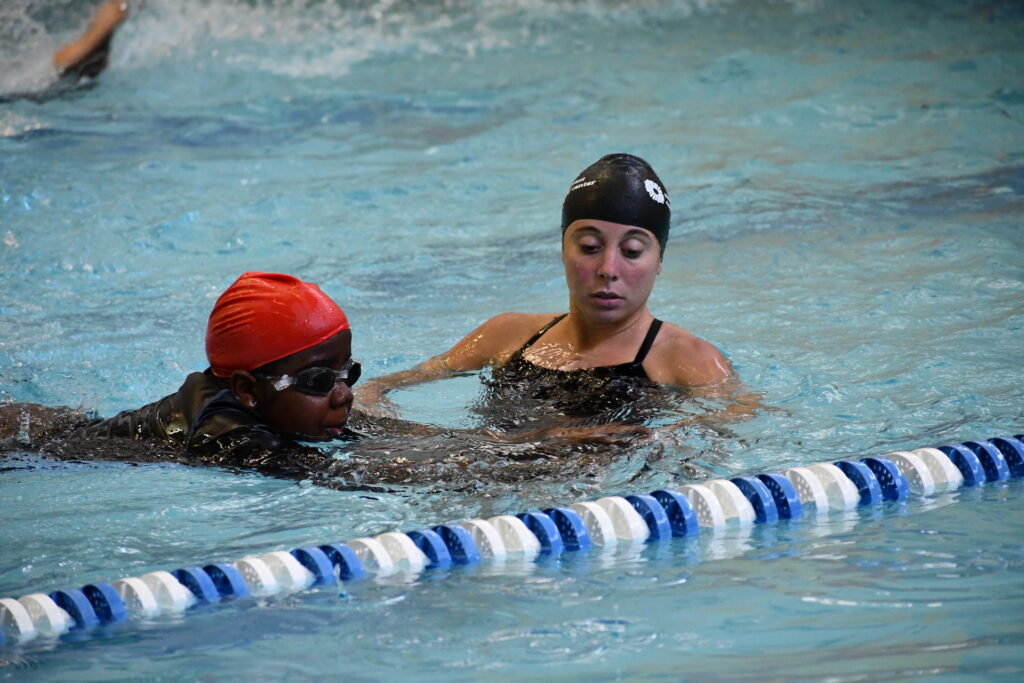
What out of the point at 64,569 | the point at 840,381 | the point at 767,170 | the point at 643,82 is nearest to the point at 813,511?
the point at 840,381

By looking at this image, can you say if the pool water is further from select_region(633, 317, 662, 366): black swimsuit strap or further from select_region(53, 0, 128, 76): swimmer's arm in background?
select_region(633, 317, 662, 366): black swimsuit strap

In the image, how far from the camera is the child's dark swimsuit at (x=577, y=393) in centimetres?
441

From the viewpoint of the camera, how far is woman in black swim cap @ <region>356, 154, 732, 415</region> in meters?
4.42

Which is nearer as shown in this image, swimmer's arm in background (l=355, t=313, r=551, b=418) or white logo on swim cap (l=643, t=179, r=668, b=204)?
white logo on swim cap (l=643, t=179, r=668, b=204)

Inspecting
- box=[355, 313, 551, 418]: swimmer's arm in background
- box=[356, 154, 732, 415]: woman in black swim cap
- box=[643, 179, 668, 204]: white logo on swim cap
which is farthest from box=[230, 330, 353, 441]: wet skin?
box=[643, 179, 668, 204]: white logo on swim cap

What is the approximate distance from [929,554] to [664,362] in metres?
1.50

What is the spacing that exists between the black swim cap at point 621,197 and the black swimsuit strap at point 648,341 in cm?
34

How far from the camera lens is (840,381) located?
517 cm

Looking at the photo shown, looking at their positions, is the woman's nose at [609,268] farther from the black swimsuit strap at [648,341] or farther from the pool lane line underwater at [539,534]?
the pool lane line underwater at [539,534]

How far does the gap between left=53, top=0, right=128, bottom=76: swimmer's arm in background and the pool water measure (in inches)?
9.6

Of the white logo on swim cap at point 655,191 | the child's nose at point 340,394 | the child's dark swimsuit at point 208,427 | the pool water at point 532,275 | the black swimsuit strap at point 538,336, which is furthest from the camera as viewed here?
the black swimsuit strap at point 538,336

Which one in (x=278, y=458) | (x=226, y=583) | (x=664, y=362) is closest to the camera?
(x=226, y=583)

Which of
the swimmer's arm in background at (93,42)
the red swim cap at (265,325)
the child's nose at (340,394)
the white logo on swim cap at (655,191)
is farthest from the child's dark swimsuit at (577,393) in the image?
the swimmer's arm in background at (93,42)

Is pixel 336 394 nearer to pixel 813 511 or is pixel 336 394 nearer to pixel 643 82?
pixel 813 511
